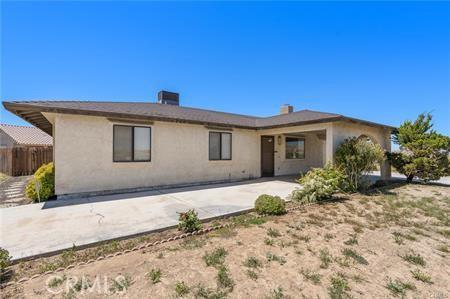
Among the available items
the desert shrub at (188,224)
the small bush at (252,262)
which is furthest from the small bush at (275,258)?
the desert shrub at (188,224)

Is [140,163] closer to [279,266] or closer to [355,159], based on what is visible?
[279,266]

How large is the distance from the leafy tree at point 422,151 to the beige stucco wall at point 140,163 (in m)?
7.73

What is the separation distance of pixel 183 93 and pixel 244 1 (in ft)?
26.5

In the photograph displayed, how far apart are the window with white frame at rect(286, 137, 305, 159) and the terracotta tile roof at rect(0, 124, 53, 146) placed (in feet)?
74.6

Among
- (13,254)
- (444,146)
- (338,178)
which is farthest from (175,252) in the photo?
(444,146)

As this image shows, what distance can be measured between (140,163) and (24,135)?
69.6ft

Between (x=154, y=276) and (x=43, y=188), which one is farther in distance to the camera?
(x=43, y=188)

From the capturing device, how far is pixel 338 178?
721cm

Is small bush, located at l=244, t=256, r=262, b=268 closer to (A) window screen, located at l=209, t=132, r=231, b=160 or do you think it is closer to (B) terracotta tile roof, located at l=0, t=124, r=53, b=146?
(A) window screen, located at l=209, t=132, r=231, b=160

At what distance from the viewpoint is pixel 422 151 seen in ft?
31.0

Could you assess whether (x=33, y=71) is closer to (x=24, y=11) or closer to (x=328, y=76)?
(x=24, y=11)

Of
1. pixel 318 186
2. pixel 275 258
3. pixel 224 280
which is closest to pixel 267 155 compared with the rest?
pixel 318 186

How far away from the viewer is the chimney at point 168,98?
1375cm

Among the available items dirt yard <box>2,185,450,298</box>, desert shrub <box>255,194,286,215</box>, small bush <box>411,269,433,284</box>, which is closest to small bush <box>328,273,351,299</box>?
dirt yard <box>2,185,450,298</box>
